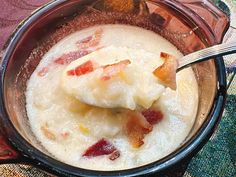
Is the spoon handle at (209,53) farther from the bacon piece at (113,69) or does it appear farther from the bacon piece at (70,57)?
the bacon piece at (70,57)

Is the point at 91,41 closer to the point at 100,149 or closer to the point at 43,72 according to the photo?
the point at 43,72

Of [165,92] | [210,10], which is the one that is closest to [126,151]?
[165,92]

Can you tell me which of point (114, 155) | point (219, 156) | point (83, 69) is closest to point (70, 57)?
point (83, 69)

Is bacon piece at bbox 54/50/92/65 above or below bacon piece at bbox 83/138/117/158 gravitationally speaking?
above

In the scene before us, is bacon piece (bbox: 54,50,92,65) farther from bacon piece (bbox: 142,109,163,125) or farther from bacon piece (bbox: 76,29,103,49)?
bacon piece (bbox: 142,109,163,125)

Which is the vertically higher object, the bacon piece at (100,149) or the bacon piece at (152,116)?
the bacon piece at (152,116)

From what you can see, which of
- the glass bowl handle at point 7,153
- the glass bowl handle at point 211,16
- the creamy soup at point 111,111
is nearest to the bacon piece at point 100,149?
the creamy soup at point 111,111

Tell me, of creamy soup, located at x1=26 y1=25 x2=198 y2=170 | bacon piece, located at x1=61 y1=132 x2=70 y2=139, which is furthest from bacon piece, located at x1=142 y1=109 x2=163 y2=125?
bacon piece, located at x1=61 y1=132 x2=70 y2=139

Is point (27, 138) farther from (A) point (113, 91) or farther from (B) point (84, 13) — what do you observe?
(B) point (84, 13)
